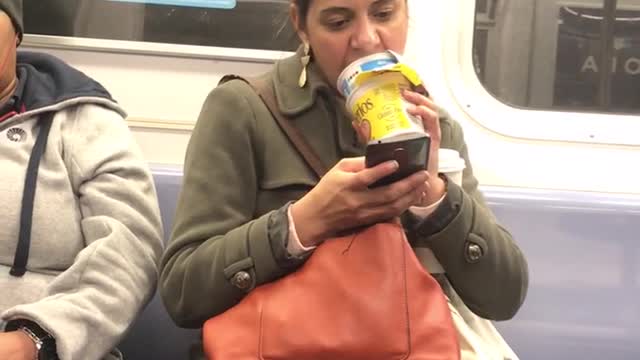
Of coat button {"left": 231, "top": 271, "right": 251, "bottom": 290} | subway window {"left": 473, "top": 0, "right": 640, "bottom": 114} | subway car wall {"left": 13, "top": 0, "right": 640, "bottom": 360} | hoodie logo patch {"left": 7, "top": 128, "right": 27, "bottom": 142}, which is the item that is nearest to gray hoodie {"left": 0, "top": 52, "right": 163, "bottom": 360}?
hoodie logo patch {"left": 7, "top": 128, "right": 27, "bottom": 142}

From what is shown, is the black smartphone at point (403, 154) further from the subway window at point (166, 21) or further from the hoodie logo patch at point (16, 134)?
the subway window at point (166, 21)

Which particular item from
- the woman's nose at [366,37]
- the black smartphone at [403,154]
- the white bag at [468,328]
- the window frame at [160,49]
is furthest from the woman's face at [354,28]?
the window frame at [160,49]

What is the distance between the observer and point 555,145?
2.01 m

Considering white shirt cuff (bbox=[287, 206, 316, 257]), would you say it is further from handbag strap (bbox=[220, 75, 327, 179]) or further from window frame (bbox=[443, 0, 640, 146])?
window frame (bbox=[443, 0, 640, 146])

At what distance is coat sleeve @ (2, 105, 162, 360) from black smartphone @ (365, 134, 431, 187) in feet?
1.80

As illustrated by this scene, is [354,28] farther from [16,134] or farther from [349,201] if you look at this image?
[16,134]

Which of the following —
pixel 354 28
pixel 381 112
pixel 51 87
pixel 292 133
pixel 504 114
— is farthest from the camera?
pixel 504 114

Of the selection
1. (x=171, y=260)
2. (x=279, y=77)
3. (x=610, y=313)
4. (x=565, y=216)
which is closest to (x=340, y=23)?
(x=279, y=77)

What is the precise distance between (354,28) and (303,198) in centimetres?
28

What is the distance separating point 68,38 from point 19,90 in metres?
0.47

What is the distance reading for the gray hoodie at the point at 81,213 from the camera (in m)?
1.43

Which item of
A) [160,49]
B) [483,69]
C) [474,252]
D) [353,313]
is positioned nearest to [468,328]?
[474,252]

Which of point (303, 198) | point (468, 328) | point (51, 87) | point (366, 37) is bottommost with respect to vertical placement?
point (468, 328)

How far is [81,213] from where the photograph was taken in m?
1.53
